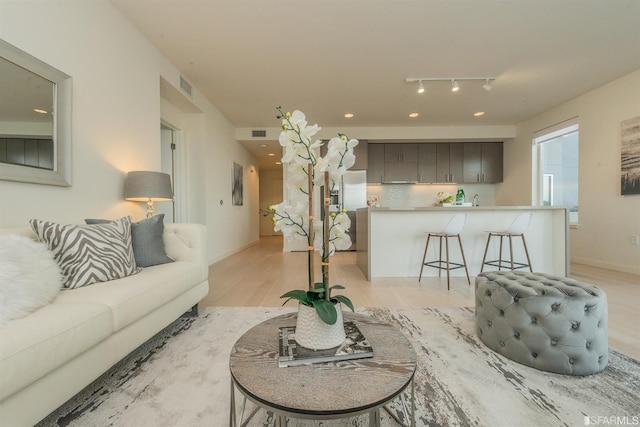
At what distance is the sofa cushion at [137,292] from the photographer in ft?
4.29

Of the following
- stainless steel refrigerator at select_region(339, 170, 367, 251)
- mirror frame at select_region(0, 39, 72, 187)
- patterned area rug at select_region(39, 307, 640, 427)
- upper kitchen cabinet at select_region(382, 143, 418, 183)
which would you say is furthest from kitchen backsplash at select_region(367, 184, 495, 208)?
mirror frame at select_region(0, 39, 72, 187)

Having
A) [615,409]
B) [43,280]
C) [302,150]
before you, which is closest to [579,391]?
[615,409]

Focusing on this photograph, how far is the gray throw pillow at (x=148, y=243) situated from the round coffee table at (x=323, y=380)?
139 centimetres

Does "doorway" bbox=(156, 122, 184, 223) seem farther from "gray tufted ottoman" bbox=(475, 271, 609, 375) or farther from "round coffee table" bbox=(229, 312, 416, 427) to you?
"gray tufted ottoman" bbox=(475, 271, 609, 375)

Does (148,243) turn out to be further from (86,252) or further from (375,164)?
(375,164)

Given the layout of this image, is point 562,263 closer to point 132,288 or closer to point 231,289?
point 231,289

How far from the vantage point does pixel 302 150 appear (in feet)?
2.84

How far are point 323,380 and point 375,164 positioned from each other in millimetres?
5768

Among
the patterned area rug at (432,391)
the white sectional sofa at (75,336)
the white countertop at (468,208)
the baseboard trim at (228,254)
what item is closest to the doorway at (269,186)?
the baseboard trim at (228,254)

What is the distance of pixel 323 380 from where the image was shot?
29.7 inches

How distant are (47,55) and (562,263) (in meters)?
5.38

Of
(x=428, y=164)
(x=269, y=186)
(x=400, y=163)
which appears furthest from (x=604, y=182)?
(x=269, y=186)

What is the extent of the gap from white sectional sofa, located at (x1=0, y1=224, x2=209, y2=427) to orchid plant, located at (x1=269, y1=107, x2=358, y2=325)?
89 cm

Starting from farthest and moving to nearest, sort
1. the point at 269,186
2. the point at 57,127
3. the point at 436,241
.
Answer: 1. the point at 269,186
2. the point at 436,241
3. the point at 57,127
